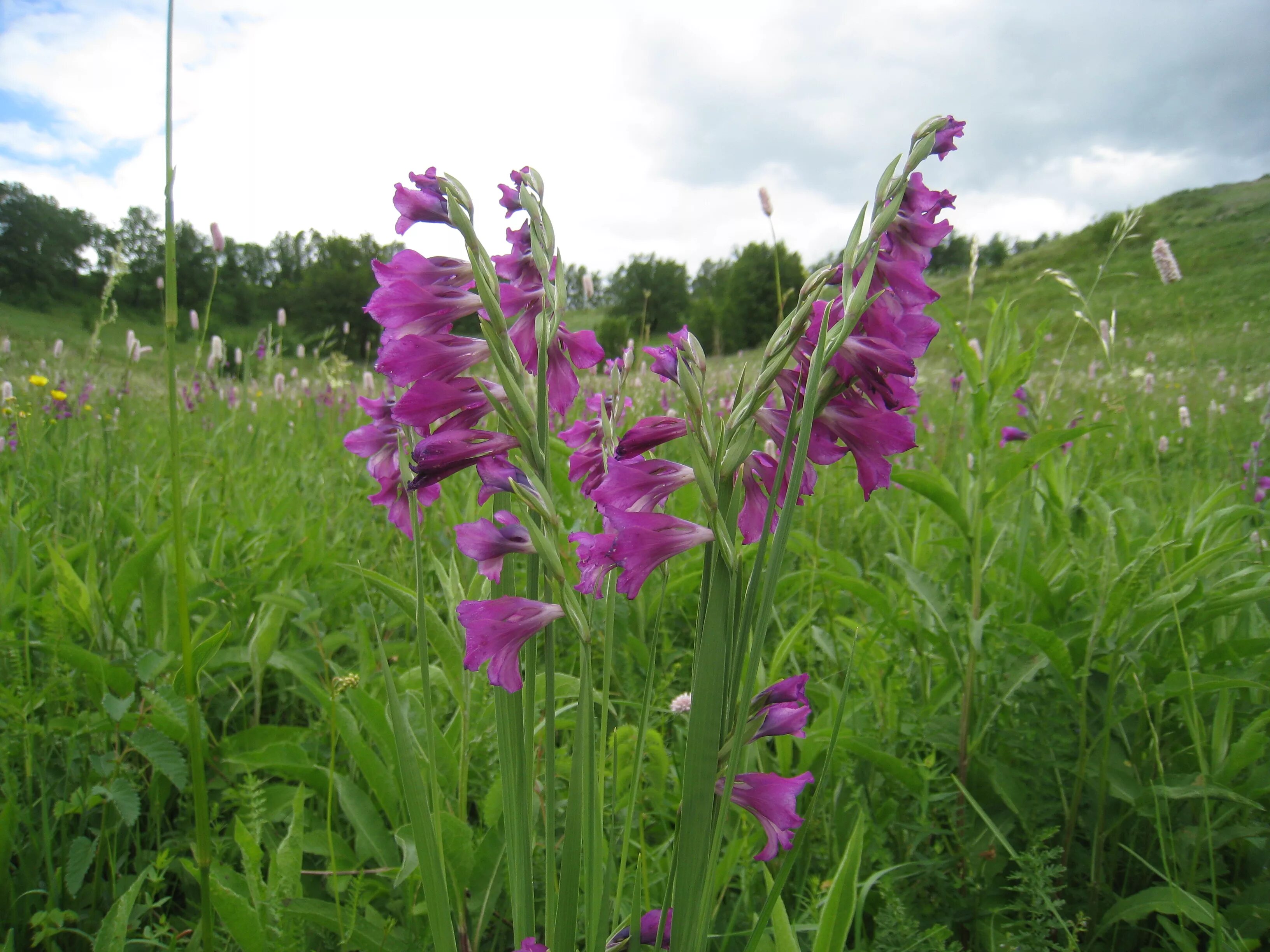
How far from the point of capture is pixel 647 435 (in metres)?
0.80

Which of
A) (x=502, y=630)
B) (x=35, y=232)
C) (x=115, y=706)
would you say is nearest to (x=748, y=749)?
(x=502, y=630)

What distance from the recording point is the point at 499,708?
82 centimetres

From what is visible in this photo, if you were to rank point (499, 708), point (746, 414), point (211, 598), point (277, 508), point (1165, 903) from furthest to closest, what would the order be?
point (277, 508)
point (211, 598)
point (1165, 903)
point (499, 708)
point (746, 414)

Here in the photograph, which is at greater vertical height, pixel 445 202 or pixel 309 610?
pixel 445 202

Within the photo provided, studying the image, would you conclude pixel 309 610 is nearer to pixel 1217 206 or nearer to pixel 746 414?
pixel 746 414

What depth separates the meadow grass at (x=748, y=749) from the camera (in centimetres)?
126

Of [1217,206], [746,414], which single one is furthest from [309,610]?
[1217,206]

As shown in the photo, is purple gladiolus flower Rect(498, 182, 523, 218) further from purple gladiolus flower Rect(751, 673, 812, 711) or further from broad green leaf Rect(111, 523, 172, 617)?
broad green leaf Rect(111, 523, 172, 617)

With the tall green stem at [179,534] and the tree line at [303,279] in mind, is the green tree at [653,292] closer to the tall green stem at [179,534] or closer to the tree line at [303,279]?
the tree line at [303,279]

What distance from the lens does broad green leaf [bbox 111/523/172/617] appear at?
186 cm

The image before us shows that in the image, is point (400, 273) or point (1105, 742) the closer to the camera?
point (400, 273)

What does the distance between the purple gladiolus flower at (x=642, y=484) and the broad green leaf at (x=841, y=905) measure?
0.51m

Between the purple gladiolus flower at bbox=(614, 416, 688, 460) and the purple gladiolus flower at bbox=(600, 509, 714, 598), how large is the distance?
81 millimetres

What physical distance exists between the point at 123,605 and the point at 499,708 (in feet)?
5.40
